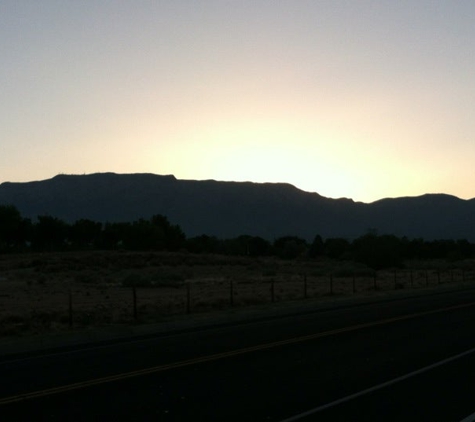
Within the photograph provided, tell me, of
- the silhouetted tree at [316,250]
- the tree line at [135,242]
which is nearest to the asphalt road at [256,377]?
the tree line at [135,242]

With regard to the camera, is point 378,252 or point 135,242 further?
point 135,242

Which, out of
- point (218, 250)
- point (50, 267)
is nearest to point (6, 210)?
point (218, 250)

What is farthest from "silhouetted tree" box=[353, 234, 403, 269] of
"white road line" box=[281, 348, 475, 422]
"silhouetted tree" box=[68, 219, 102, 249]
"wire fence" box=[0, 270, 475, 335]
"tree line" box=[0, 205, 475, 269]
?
"white road line" box=[281, 348, 475, 422]

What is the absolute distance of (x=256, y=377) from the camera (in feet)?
47.6

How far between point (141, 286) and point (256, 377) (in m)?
42.0

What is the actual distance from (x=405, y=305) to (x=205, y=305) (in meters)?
8.27

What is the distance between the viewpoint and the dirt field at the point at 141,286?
29.7 meters

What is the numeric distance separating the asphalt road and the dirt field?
22.5 ft

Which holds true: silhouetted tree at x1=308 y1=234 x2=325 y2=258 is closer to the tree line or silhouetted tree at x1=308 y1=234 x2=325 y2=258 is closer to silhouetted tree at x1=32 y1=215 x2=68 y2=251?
the tree line

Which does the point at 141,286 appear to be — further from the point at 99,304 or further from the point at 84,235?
the point at 84,235

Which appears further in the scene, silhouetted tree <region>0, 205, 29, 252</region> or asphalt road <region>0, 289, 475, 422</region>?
silhouetted tree <region>0, 205, 29, 252</region>

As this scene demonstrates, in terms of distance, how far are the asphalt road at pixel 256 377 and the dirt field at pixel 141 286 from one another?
685 cm

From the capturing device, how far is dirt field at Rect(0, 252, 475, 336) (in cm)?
2972

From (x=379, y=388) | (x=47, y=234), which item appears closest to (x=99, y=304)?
(x=379, y=388)
